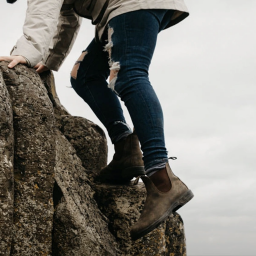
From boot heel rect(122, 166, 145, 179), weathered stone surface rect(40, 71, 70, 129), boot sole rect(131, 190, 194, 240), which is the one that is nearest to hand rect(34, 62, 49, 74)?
weathered stone surface rect(40, 71, 70, 129)

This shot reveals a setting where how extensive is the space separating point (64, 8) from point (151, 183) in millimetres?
2403

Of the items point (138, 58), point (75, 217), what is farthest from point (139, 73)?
point (75, 217)

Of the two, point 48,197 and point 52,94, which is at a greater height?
point 52,94

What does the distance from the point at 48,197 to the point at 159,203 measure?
37.5 inches

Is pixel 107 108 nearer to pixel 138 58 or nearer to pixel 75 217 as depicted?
pixel 138 58

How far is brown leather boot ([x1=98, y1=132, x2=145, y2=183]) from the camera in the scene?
4.75m

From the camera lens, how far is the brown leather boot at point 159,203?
385cm

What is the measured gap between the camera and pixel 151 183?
400cm

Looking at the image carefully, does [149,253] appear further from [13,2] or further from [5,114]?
[13,2]

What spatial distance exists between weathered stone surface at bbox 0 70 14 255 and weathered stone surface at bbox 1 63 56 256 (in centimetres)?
18

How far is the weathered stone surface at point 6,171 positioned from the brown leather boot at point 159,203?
1.05 m

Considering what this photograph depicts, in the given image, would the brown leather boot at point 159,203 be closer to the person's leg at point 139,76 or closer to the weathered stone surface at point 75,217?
the person's leg at point 139,76

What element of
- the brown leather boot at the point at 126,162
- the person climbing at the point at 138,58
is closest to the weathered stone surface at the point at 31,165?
the person climbing at the point at 138,58

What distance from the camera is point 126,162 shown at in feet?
15.8
